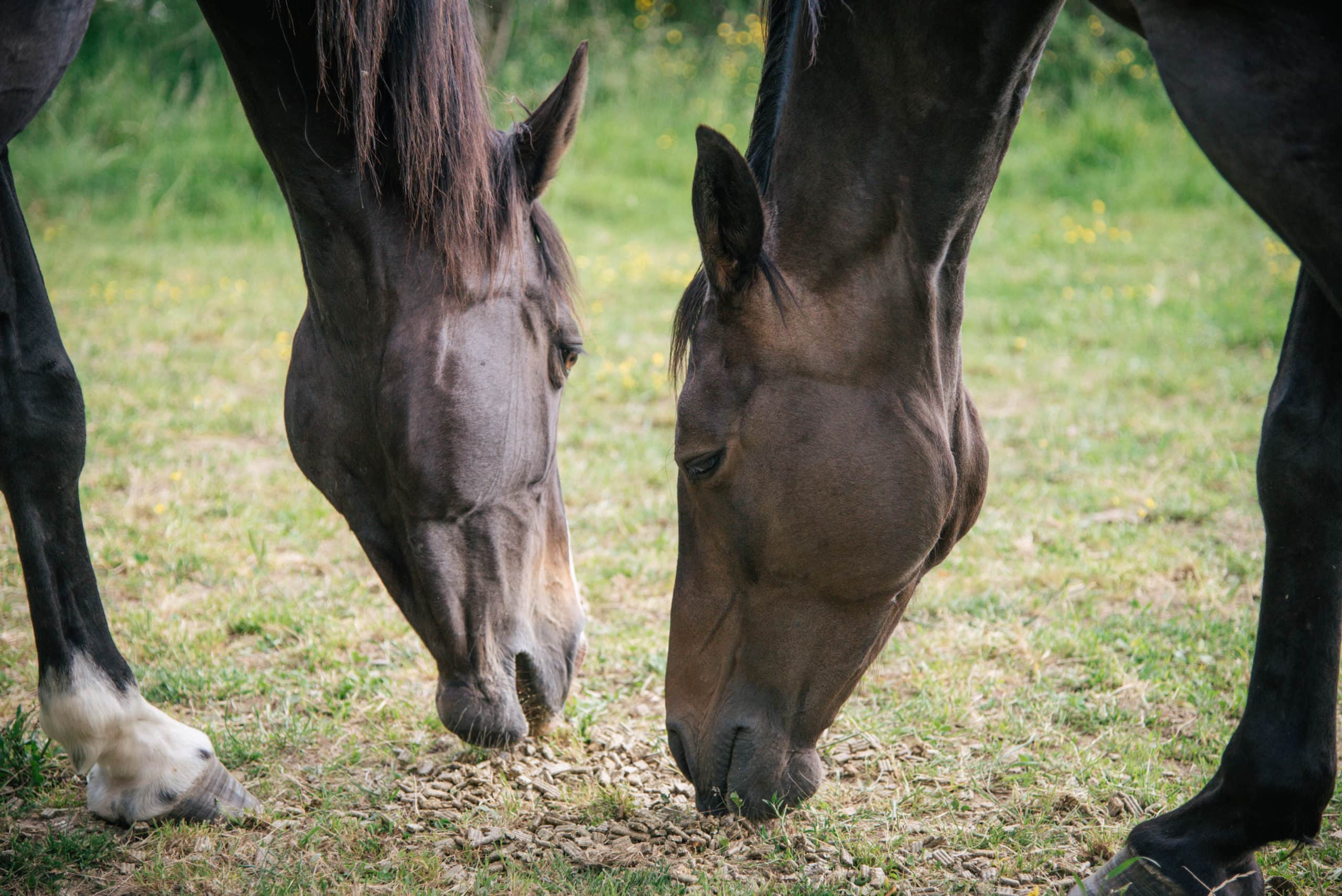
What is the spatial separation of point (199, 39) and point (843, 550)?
11599 mm

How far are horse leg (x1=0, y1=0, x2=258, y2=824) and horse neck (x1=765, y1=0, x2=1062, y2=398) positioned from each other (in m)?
1.75

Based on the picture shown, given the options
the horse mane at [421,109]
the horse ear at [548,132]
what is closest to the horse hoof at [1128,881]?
the horse mane at [421,109]

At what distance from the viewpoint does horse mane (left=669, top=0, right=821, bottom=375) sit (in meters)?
2.04

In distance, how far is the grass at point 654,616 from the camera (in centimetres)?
228

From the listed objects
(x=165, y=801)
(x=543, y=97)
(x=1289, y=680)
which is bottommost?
(x=165, y=801)

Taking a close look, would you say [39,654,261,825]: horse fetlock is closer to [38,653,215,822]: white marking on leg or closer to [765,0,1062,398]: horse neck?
[38,653,215,822]: white marking on leg

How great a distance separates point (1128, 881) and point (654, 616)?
1.85 metres

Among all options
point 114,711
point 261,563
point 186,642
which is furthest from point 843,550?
point 261,563

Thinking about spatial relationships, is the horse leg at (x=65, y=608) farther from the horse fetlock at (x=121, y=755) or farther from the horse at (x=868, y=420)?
the horse at (x=868, y=420)

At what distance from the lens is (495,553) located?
2379 mm

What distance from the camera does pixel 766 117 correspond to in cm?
210

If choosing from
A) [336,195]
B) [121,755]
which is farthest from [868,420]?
[121,755]

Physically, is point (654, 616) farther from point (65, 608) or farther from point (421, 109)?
point (421, 109)

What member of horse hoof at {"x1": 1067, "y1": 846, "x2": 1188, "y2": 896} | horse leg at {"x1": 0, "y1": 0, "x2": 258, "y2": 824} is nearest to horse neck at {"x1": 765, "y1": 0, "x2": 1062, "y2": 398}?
horse hoof at {"x1": 1067, "y1": 846, "x2": 1188, "y2": 896}
